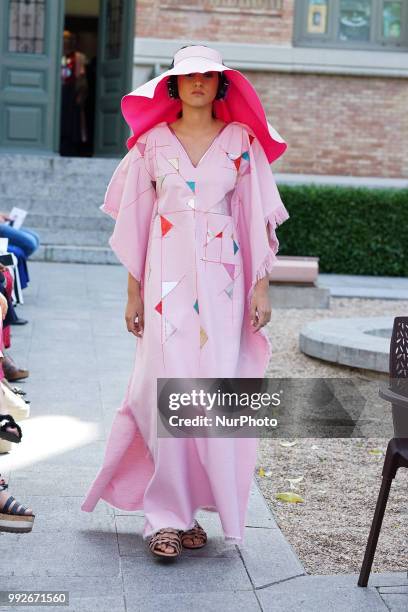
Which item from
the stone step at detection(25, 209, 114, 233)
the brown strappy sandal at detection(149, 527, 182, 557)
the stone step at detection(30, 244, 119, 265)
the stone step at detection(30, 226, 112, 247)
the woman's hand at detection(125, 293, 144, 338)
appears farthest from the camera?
the stone step at detection(25, 209, 114, 233)

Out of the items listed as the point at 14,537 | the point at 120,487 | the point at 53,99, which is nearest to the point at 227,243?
the point at 120,487

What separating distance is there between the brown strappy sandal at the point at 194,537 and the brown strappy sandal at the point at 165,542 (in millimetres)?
105

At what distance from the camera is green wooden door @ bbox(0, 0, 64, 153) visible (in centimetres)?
1697

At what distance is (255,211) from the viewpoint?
4.75 m

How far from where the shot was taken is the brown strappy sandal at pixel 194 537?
4.71 m

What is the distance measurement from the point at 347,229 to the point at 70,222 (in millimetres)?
3742

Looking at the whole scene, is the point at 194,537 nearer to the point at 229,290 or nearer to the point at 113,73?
the point at 229,290

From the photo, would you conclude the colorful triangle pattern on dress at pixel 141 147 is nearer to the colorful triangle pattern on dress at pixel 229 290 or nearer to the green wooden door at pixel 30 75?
the colorful triangle pattern on dress at pixel 229 290

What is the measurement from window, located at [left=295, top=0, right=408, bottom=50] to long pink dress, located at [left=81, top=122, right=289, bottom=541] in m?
13.5

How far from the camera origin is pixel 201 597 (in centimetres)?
419

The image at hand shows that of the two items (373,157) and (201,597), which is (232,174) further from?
(373,157)

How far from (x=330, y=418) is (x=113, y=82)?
11409mm

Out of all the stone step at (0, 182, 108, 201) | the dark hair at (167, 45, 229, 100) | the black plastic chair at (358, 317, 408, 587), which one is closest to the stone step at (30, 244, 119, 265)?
the stone step at (0, 182, 108, 201)

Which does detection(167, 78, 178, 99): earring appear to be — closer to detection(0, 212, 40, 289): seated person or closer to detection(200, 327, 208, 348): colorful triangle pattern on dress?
detection(200, 327, 208, 348): colorful triangle pattern on dress
